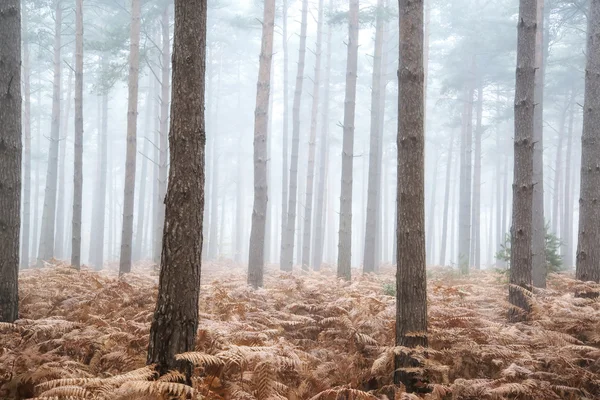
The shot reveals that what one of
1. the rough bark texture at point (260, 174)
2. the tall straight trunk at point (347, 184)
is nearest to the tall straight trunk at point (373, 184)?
the tall straight trunk at point (347, 184)

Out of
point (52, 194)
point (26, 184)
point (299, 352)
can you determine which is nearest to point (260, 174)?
point (299, 352)

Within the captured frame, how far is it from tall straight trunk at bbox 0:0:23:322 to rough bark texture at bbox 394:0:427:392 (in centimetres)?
513

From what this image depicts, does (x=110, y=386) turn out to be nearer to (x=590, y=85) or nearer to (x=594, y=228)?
(x=594, y=228)

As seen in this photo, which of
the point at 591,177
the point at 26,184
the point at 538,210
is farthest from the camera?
the point at 26,184

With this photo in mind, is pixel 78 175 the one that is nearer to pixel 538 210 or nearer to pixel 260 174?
pixel 260 174

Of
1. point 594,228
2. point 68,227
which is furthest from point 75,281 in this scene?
point 68,227

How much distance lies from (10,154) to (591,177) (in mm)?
9599

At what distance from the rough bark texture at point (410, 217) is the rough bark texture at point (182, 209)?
7.22 feet

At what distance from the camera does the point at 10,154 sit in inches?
274

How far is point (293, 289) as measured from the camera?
30.8ft

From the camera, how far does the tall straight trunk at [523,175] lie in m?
7.34

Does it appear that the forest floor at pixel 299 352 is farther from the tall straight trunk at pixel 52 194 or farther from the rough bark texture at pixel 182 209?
the tall straight trunk at pixel 52 194

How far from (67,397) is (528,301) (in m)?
6.13

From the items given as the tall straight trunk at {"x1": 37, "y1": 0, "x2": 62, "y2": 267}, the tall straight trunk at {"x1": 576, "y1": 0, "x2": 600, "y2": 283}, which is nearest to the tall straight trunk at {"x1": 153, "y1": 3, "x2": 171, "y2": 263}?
the tall straight trunk at {"x1": 37, "y1": 0, "x2": 62, "y2": 267}
